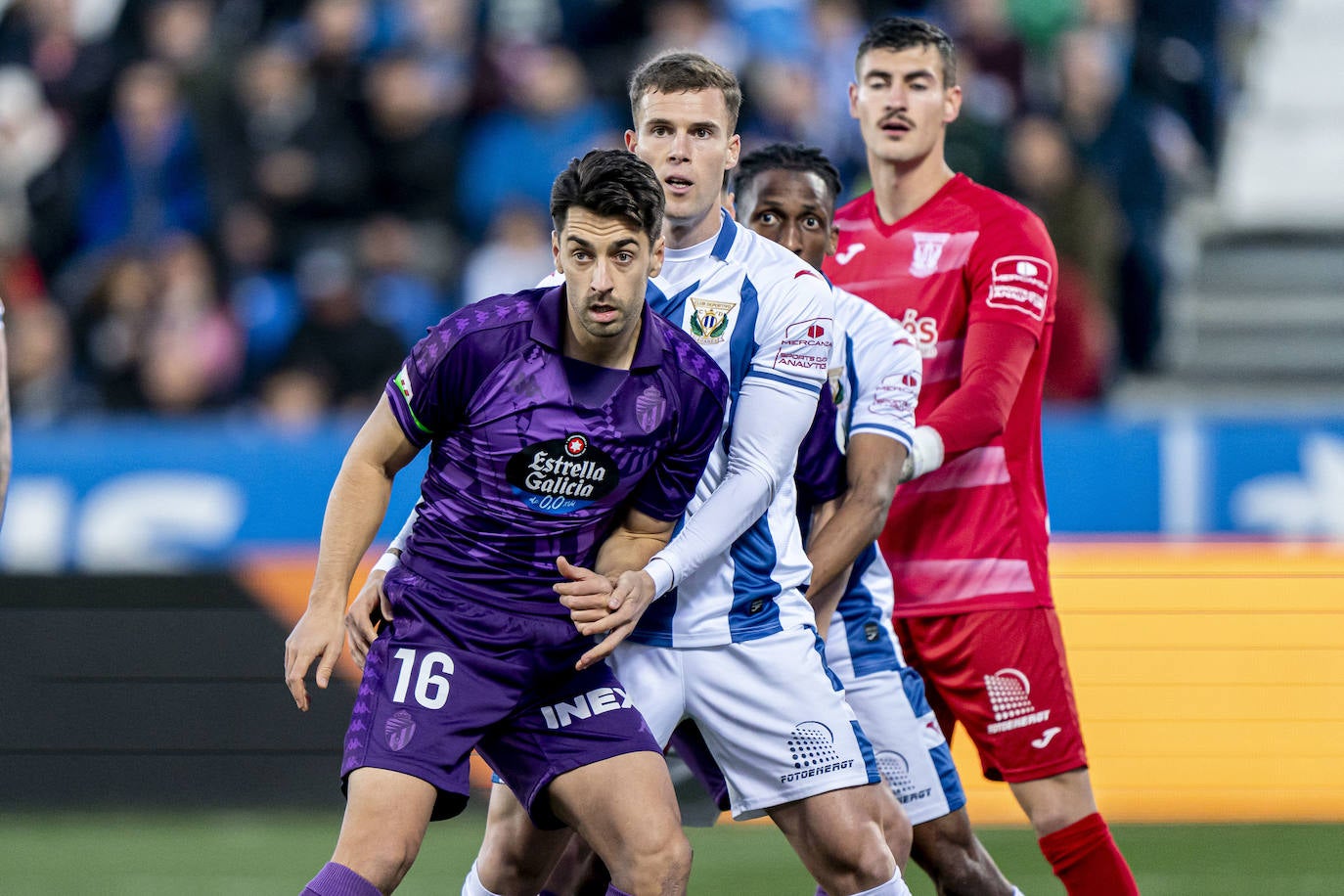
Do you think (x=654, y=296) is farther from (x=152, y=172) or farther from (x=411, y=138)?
(x=152, y=172)

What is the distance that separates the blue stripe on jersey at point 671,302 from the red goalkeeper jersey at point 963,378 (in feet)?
3.07

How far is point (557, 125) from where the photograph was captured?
10.8 m

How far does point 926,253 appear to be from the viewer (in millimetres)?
5184

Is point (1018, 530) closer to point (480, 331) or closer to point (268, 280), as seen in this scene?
point (480, 331)

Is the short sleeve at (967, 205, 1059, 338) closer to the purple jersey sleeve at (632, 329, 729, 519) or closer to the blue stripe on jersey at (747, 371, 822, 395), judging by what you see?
the blue stripe on jersey at (747, 371, 822, 395)

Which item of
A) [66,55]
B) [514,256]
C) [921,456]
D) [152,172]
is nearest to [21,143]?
[66,55]

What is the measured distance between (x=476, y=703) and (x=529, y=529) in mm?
381

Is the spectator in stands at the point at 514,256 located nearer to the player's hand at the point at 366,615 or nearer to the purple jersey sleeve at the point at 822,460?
the purple jersey sleeve at the point at 822,460

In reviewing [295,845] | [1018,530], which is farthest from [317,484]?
[1018,530]

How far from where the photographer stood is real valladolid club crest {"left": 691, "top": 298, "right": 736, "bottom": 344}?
4.34 m

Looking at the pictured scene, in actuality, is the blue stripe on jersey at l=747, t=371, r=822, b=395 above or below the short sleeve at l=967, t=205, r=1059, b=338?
below

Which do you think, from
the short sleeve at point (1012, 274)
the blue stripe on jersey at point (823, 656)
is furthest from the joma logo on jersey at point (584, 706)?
the short sleeve at point (1012, 274)

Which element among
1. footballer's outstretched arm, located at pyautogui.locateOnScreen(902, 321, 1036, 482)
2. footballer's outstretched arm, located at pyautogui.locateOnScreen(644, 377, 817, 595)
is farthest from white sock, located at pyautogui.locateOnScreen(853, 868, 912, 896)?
footballer's outstretched arm, located at pyautogui.locateOnScreen(902, 321, 1036, 482)

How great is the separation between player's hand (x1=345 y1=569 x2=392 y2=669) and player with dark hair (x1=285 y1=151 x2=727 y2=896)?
58 mm
